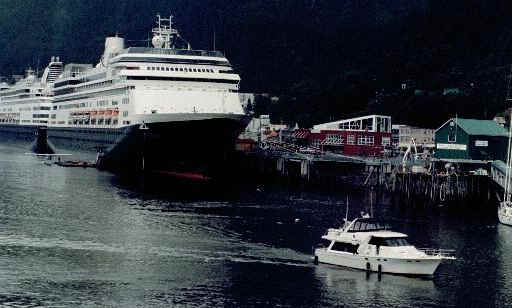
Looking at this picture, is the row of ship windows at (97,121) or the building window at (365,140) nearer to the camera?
the row of ship windows at (97,121)

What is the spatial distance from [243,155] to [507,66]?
5404 centimetres

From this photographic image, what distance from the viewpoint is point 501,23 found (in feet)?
598

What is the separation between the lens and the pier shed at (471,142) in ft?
328

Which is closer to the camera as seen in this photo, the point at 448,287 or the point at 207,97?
the point at 448,287

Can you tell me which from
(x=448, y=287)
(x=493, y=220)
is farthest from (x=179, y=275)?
(x=493, y=220)

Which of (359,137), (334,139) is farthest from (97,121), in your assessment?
(359,137)

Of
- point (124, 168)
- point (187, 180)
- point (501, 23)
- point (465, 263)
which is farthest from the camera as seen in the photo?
point (501, 23)

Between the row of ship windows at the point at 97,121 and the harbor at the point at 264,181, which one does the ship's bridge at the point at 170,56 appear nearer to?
the harbor at the point at 264,181

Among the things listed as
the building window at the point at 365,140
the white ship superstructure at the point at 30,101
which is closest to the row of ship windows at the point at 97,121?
the white ship superstructure at the point at 30,101

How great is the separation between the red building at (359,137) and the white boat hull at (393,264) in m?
74.2

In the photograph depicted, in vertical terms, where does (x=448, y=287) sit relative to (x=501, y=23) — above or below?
below

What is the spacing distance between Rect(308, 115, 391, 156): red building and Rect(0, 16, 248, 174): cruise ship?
22.6 meters

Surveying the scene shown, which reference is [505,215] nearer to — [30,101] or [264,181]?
[264,181]

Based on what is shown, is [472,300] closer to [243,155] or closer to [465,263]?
[465,263]
